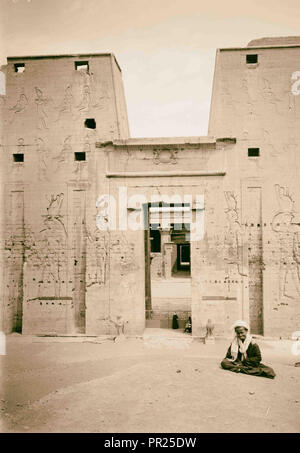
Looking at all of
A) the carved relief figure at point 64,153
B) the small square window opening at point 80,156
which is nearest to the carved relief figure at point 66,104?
the carved relief figure at point 64,153

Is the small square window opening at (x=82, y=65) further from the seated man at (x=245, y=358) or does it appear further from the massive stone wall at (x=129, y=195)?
the seated man at (x=245, y=358)

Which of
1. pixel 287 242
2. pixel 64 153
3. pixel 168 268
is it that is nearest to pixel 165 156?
pixel 64 153

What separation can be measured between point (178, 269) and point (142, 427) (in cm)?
2352

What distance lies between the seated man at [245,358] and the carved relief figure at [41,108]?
8.92 meters

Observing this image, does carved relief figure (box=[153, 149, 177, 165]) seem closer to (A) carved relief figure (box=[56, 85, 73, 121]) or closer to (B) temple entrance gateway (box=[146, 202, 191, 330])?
(B) temple entrance gateway (box=[146, 202, 191, 330])

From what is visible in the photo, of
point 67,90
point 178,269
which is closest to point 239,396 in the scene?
point 67,90

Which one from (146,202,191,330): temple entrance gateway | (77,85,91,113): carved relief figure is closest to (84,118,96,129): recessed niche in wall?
(77,85,91,113): carved relief figure

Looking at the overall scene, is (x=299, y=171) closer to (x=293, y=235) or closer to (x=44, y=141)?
(x=293, y=235)

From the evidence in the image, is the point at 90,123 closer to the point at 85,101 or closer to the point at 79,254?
the point at 85,101

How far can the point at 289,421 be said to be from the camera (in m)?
5.94

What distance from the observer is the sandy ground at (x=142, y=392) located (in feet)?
19.4

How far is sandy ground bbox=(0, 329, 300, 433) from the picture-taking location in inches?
232

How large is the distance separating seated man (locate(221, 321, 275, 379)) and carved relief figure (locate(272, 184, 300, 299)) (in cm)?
382

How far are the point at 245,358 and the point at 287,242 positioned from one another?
185 inches
